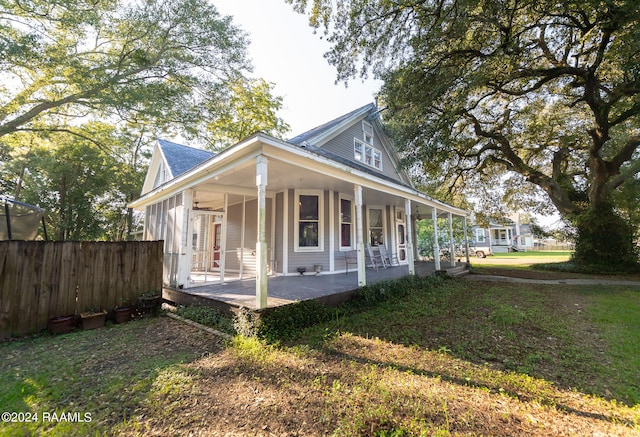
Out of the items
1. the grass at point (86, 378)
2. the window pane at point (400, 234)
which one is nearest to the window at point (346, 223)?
the window pane at point (400, 234)

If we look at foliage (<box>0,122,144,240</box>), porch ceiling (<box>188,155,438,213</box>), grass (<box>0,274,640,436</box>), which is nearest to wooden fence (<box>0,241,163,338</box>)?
grass (<box>0,274,640,436</box>)

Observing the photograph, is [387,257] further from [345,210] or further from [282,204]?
[282,204]

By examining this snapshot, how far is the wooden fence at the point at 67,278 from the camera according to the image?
183 inches

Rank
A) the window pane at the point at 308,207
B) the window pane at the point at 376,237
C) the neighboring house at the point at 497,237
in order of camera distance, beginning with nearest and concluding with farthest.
A: 1. the window pane at the point at 308,207
2. the window pane at the point at 376,237
3. the neighboring house at the point at 497,237

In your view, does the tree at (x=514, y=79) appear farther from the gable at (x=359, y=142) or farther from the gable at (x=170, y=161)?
the gable at (x=170, y=161)

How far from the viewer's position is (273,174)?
7.16 m

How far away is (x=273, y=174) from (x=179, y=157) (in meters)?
6.80

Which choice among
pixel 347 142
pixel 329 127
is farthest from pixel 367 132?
pixel 329 127

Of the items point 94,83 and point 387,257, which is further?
point 387,257

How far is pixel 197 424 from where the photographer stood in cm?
233

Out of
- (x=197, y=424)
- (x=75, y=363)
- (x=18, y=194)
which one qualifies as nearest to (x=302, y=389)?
(x=197, y=424)

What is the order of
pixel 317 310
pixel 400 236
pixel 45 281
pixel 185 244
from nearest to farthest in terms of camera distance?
pixel 45 281 < pixel 317 310 < pixel 185 244 < pixel 400 236

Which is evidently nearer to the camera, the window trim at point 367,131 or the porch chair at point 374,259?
the porch chair at point 374,259

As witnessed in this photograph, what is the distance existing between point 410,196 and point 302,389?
7564 mm
